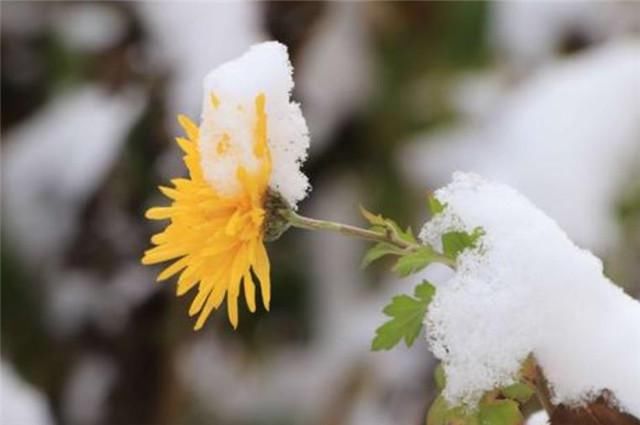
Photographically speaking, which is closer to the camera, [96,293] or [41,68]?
[96,293]

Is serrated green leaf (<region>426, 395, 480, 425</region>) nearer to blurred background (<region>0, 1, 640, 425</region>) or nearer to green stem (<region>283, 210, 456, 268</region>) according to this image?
green stem (<region>283, 210, 456, 268</region>)

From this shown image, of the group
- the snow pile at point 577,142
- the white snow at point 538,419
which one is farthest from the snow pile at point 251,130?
the snow pile at point 577,142

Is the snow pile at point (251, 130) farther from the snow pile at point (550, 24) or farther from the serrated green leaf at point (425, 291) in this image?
the snow pile at point (550, 24)

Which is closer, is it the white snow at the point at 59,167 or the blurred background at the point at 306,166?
the blurred background at the point at 306,166

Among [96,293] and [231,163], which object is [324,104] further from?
[231,163]

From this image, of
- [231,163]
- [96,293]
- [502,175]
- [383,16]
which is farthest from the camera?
[383,16]

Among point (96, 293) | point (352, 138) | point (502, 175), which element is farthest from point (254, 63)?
point (352, 138)
